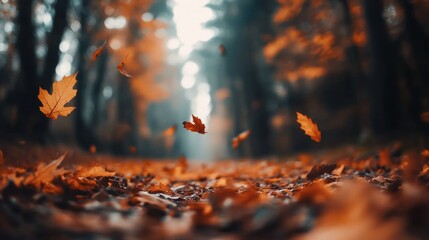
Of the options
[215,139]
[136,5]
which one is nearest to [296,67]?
[136,5]

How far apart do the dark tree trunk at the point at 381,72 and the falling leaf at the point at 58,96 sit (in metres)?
5.36

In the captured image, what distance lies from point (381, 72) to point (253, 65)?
7946mm

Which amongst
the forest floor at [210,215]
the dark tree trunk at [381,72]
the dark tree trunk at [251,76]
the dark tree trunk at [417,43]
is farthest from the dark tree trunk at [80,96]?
the forest floor at [210,215]

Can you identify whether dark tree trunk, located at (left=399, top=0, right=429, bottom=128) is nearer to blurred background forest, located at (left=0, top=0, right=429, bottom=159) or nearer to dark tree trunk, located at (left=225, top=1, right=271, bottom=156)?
blurred background forest, located at (left=0, top=0, right=429, bottom=159)

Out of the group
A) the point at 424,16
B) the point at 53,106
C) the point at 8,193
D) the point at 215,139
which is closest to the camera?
the point at 8,193

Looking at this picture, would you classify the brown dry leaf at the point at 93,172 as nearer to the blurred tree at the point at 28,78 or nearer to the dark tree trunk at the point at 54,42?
the blurred tree at the point at 28,78

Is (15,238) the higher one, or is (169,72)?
(169,72)

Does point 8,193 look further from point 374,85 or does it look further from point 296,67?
point 296,67

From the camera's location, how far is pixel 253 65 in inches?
535

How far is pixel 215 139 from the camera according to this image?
38750 millimetres

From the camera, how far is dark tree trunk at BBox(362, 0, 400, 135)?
5.89 metres

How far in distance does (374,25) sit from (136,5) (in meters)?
7.15

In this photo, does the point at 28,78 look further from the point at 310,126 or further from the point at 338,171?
the point at 338,171

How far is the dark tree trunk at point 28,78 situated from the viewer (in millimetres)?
5941
